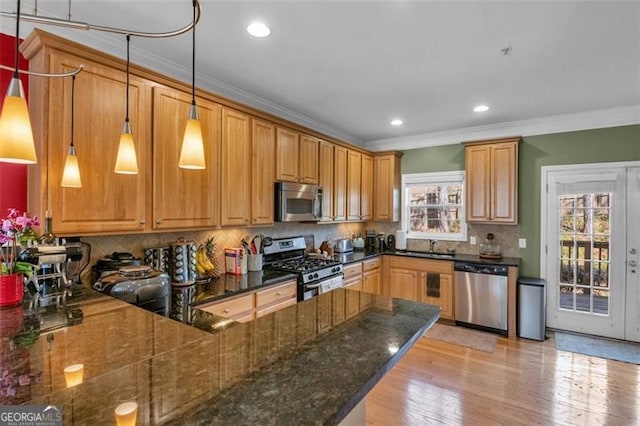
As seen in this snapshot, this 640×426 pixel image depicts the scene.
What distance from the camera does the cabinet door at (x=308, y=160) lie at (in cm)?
382

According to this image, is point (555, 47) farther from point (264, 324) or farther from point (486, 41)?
point (264, 324)

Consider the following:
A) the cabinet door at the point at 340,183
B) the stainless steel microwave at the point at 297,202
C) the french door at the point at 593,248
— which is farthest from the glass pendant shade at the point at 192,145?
the french door at the point at 593,248

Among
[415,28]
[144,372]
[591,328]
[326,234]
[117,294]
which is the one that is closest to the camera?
[144,372]

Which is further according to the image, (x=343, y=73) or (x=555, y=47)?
(x=343, y=73)

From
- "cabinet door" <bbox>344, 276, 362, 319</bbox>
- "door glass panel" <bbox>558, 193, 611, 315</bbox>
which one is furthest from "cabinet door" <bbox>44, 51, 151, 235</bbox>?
"door glass panel" <bbox>558, 193, 611, 315</bbox>

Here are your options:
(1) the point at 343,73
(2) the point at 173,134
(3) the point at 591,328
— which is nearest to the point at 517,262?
(3) the point at 591,328

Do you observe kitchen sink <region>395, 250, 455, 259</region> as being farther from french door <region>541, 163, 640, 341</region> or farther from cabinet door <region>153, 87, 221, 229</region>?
cabinet door <region>153, 87, 221, 229</region>

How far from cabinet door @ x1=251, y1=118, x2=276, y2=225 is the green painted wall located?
9.75ft

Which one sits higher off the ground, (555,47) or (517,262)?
(555,47)

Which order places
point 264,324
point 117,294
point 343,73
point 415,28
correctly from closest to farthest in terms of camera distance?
point 264,324 < point 117,294 < point 415,28 < point 343,73

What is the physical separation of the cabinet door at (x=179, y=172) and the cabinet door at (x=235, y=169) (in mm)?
79

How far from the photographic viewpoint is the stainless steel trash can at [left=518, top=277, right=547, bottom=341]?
386cm

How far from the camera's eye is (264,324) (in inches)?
49.7

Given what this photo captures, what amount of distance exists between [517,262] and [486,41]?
9.45 feet
